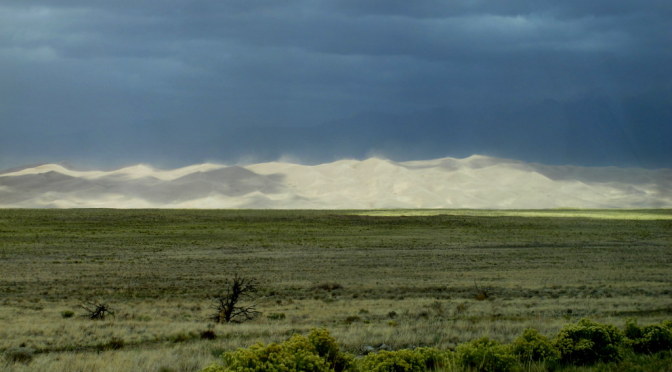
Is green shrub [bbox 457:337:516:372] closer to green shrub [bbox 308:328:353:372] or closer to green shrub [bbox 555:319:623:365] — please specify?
green shrub [bbox 555:319:623:365]

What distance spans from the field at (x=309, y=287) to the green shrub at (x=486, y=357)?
3.80 metres

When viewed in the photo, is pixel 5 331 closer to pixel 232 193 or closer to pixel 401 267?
pixel 401 267

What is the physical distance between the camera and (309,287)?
30.2 metres

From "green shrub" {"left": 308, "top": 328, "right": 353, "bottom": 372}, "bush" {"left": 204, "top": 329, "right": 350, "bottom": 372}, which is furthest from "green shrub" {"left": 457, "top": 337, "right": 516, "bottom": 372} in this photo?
"bush" {"left": 204, "top": 329, "right": 350, "bottom": 372}

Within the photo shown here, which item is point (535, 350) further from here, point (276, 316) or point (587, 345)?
point (276, 316)

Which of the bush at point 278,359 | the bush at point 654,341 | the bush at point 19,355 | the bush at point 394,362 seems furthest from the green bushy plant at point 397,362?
the bush at point 19,355

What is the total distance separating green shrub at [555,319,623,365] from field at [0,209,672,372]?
3.48 meters

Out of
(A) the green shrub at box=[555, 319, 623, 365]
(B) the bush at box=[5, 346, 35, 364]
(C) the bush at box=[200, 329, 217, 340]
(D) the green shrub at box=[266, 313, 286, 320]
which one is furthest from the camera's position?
(D) the green shrub at box=[266, 313, 286, 320]

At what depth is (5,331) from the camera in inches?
640

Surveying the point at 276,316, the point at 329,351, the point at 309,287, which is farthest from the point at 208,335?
the point at 309,287

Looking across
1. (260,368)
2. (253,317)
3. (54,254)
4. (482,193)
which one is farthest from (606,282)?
(482,193)

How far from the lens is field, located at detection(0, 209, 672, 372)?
565 inches

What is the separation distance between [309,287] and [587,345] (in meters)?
21.5

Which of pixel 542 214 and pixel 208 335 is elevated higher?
pixel 542 214
